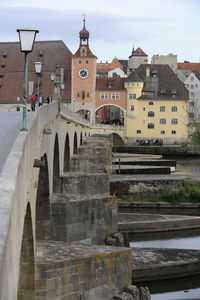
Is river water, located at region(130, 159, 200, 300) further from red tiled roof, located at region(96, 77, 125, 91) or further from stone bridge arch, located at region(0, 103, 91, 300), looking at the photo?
red tiled roof, located at region(96, 77, 125, 91)

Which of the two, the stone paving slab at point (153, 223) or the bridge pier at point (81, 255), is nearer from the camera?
the bridge pier at point (81, 255)

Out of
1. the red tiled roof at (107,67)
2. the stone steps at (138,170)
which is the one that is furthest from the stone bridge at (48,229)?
the red tiled roof at (107,67)

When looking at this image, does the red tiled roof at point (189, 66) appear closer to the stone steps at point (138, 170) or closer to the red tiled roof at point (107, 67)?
the red tiled roof at point (107, 67)

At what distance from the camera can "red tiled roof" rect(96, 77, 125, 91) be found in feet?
353

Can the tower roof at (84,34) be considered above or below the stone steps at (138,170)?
above

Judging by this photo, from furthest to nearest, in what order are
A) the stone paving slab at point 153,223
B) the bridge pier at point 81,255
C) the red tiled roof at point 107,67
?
the red tiled roof at point 107,67
the stone paving slab at point 153,223
the bridge pier at point 81,255

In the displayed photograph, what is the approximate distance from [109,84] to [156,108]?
31.4 feet

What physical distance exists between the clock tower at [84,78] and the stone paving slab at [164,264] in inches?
3138

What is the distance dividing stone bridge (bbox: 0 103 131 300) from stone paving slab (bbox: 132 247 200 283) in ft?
8.66

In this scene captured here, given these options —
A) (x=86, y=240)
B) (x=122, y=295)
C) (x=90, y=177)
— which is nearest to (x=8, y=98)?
(x=90, y=177)

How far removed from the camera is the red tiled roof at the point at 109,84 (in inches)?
4240

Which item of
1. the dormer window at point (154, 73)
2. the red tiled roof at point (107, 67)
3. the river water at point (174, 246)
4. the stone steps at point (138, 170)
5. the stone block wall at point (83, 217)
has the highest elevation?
the red tiled roof at point (107, 67)

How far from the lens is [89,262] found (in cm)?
1723

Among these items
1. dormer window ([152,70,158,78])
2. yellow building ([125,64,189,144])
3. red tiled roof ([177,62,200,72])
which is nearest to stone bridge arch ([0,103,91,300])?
yellow building ([125,64,189,144])
